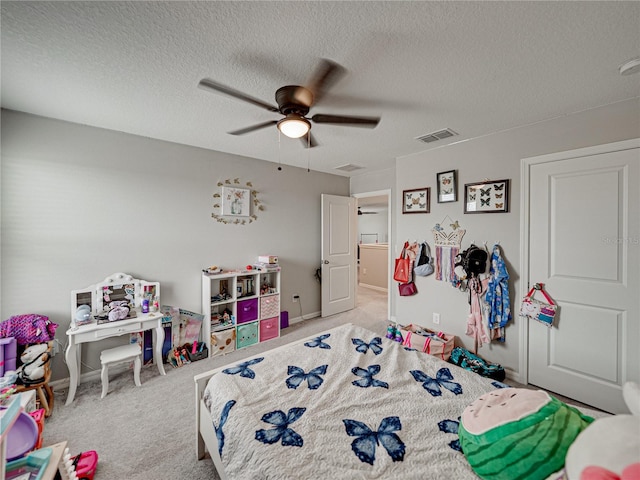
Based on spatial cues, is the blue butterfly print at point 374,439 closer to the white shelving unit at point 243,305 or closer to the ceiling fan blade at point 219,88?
the ceiling fan blade at point 219,88

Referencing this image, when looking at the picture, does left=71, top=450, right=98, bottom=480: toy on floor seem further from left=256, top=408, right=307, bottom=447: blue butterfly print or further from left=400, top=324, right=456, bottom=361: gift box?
left=400, top=324, right=456, bottom=361: gift box

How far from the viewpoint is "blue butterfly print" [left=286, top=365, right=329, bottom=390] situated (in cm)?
149

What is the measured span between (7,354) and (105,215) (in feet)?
4.29

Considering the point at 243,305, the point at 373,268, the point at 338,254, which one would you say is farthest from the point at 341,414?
the point at 373,268

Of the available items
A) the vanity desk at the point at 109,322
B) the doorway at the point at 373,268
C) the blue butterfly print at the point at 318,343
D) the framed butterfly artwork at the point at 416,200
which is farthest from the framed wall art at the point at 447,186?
the vanity desk at the point at 109,322

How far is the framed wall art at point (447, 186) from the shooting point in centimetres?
294

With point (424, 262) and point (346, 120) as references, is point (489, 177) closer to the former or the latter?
point (424, 262)

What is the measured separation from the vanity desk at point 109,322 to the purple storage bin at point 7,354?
30 cm

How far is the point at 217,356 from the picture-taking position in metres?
3.02

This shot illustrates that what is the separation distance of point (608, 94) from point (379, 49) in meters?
1.87

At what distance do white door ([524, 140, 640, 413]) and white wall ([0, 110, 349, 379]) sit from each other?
3.16 meters

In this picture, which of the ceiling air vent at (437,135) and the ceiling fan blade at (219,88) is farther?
the ceiling air vent at (437,135)

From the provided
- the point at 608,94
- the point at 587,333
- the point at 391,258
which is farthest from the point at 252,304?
the point at 608,94

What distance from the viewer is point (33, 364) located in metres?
2.01
